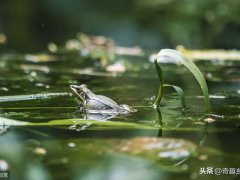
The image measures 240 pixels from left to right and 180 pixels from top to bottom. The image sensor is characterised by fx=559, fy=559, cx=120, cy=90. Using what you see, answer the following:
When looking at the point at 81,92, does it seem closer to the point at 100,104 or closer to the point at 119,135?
the point at 100,104

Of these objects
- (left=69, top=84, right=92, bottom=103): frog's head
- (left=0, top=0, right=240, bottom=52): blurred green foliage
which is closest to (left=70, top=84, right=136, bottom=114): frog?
(left=69, top=84, right=92, bottom=103): frog's head

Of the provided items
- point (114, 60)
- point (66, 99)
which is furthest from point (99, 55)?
point (66, 99)

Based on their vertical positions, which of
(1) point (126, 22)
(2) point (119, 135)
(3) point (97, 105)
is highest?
(1) point (126, 22)

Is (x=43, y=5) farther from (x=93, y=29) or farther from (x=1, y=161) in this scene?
(x=1, y=161)

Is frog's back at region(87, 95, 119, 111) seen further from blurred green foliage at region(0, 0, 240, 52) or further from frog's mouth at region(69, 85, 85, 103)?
blurred green foliage at region(0, 0, 240, 52)

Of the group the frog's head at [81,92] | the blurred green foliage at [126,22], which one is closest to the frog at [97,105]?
the frog's head at [81,92]

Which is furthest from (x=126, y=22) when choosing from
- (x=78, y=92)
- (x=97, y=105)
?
(x=97, y=105)
